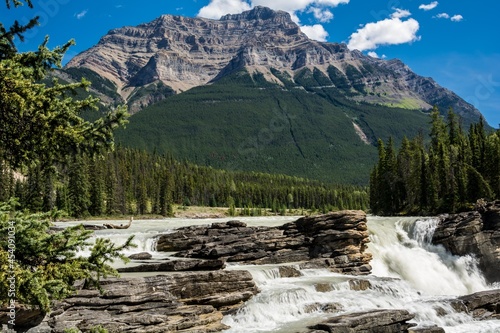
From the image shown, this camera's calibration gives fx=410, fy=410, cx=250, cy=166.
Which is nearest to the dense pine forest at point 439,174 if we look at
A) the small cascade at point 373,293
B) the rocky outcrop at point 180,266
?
the small cascade at point 373,293

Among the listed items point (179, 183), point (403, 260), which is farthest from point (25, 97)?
point (179, 183)

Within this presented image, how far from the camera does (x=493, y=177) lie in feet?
247

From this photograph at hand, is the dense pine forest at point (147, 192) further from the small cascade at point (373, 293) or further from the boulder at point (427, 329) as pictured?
the boulder at point (427, 329)

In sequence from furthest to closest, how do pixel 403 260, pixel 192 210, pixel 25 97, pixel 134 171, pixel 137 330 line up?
pixel 134 171 < pixel 192 210 < pixel 403 260 < pixel 137 330 < pixel 25 97

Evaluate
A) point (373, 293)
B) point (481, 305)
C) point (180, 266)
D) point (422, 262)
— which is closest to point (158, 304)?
point (180, 266)

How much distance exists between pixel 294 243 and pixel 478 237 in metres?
23.4

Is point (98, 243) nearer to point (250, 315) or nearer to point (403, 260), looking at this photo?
point (250, 315)

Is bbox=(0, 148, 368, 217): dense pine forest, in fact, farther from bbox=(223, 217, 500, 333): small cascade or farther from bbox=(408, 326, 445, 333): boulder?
bbox=(408, 326, 445, 333): boulder

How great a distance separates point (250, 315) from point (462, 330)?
45.8ft

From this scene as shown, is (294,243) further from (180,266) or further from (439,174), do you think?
(439,174)

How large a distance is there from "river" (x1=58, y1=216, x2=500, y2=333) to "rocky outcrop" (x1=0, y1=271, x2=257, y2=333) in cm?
131

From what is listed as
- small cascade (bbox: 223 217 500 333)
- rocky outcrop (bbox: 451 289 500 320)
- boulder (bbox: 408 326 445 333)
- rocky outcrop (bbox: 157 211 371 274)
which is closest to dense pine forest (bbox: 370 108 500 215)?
small cascade (bbox: 223 217 500 333)

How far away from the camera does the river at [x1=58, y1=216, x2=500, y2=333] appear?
25203 millimetres

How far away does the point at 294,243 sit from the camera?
145ft
